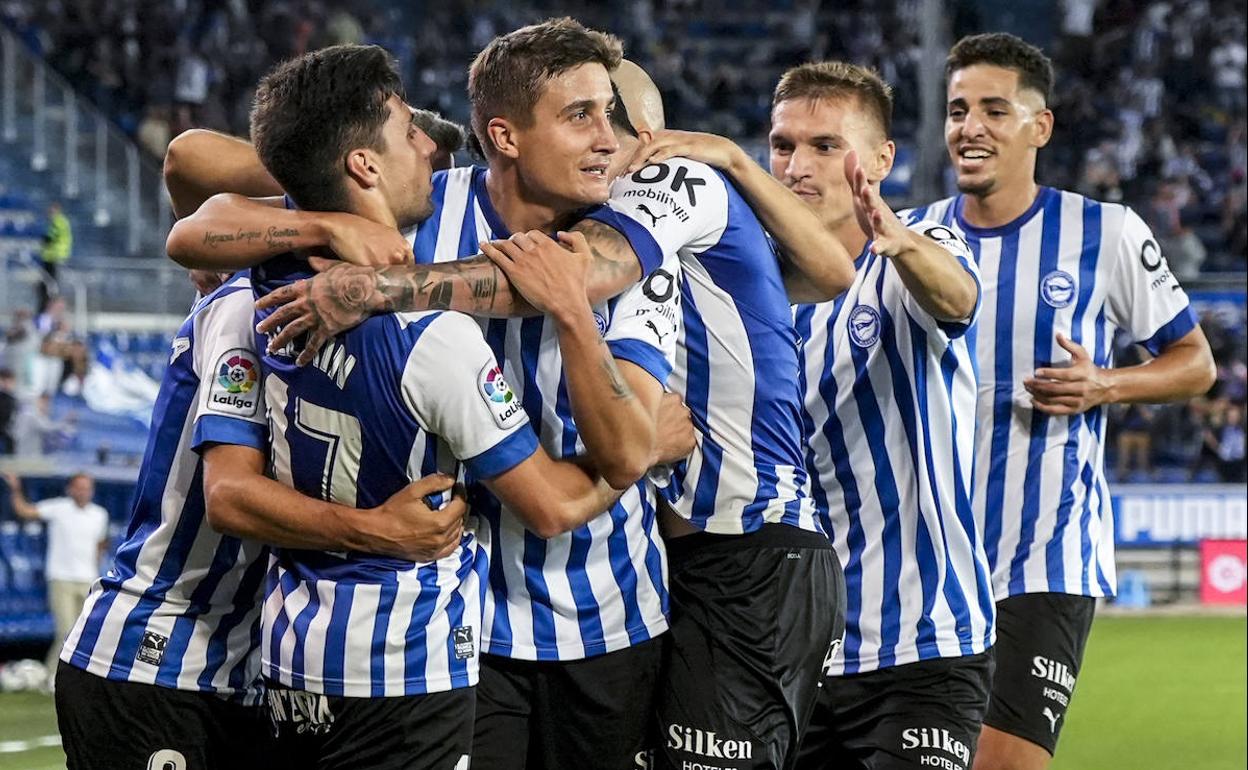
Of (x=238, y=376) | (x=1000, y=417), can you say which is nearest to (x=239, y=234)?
(x=238, y=376)

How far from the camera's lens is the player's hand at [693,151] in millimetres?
3799

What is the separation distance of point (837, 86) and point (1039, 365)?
1457 mm

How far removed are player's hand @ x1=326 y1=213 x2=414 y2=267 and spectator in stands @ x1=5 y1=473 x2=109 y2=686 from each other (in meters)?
8.98

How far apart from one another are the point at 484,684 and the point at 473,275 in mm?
992

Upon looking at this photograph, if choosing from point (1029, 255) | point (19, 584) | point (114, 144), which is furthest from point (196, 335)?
point (114, 144)

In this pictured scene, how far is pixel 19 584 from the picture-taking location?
12109mm

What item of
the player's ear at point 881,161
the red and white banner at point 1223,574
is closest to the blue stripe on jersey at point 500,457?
the player's ear at point 881,161

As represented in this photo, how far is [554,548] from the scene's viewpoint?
12.4ft

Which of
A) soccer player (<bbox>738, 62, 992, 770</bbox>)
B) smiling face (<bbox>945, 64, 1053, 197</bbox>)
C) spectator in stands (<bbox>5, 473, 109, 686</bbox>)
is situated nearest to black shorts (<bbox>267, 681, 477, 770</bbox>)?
soccer player (<bbox>738, 62, 992, 770</bbox>)

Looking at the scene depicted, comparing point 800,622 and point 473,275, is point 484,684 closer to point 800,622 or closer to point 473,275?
point 800,622

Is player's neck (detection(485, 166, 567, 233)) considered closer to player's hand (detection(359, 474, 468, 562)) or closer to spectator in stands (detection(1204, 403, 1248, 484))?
player's hand (detection(359, 474, 468, 562))

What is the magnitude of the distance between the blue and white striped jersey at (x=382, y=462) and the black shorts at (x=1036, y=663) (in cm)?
240

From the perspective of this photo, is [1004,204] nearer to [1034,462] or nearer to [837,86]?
[1034,462]

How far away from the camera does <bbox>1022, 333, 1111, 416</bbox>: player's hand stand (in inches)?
207
